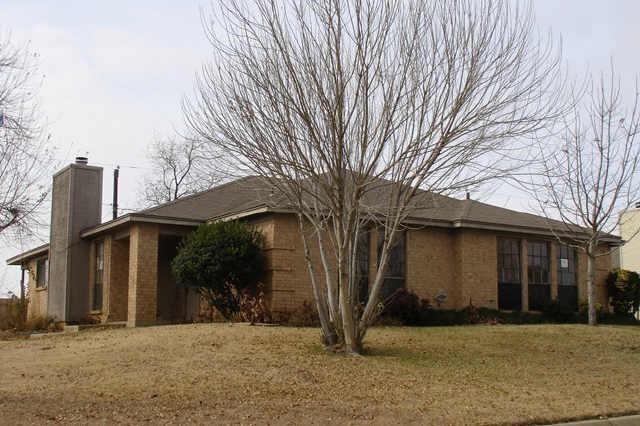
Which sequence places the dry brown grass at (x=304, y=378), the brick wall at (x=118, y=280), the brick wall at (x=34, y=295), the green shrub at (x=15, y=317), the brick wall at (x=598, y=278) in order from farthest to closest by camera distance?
the brick wall at (x=34, y=295)
the brick wall at (x=598, y=278)
the green shrub at (x=15, y=317)
the brick wall at (x=118, y=280)
the dry brown grass at (x=304, y=378)

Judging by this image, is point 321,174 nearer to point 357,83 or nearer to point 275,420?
point 357,83

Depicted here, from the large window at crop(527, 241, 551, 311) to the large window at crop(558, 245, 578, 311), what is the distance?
1.85 feet

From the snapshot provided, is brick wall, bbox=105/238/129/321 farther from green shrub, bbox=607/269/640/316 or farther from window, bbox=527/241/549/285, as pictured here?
green shrub, bbox=607/269/640/316

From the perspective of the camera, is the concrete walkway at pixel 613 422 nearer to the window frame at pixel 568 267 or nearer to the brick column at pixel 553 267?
the brick column at pixel 553 267

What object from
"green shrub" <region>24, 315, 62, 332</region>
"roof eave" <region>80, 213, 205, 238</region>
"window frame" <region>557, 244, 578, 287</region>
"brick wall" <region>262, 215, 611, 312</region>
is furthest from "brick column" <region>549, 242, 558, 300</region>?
"green shrub" <region>24, 315, 62, 332</region>

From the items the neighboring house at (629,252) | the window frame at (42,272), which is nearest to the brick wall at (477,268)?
the window frame at (42,272)

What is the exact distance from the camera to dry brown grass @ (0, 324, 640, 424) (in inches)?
364

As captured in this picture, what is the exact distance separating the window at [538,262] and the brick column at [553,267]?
12cm

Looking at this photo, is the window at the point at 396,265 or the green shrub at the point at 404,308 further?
the window at the point at 396,265

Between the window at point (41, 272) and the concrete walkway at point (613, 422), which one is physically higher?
the window at point (41, 272)

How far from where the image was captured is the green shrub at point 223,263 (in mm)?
18047

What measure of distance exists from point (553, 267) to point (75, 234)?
1528 cm

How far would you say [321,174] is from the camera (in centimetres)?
1288

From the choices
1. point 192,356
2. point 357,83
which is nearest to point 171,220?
point 192,356
